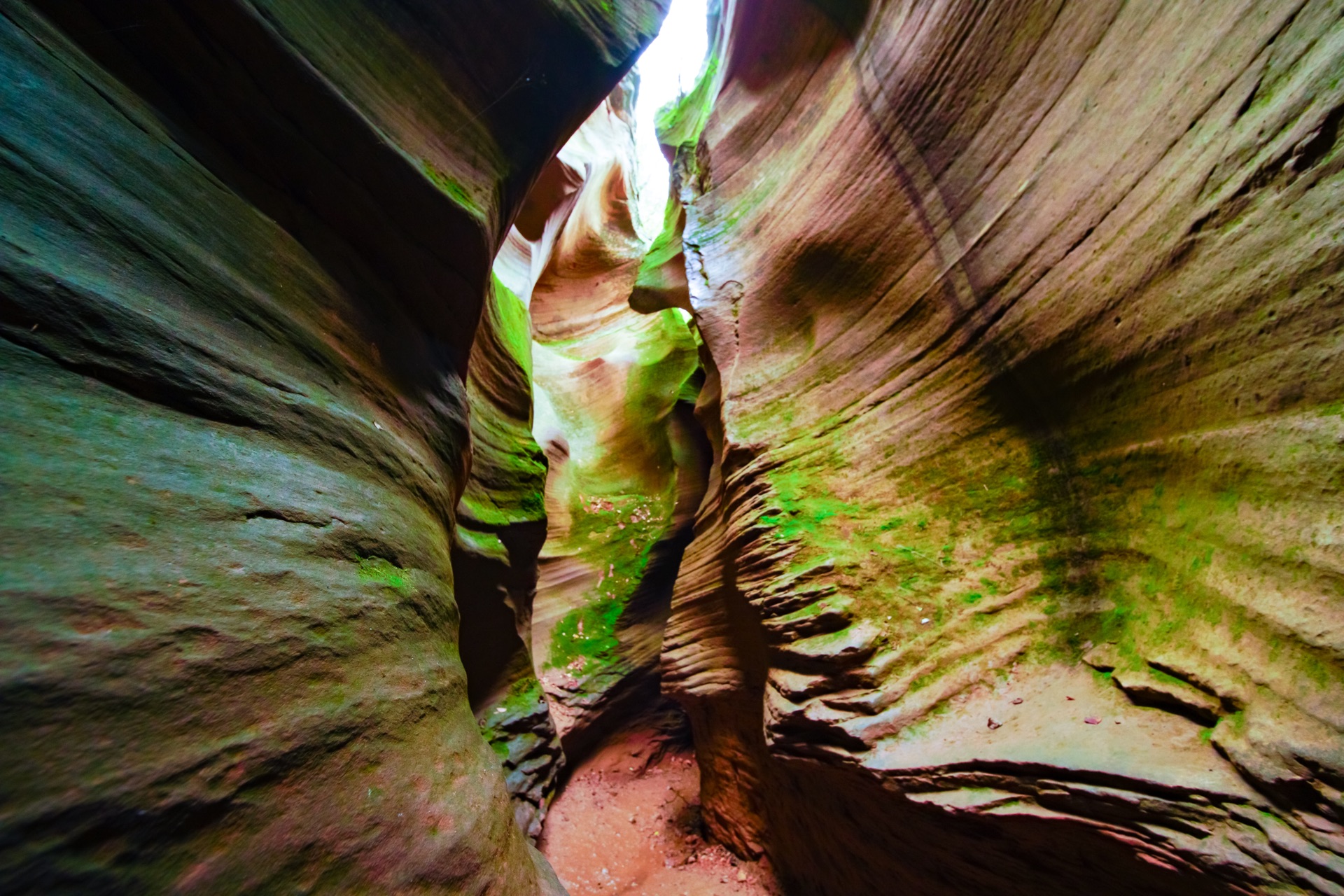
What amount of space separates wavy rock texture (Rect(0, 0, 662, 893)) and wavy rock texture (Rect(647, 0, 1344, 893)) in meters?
2.33

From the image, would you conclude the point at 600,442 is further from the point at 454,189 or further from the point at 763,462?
the point at 454,189

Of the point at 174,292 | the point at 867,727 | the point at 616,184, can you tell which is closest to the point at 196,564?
the point at 174,292

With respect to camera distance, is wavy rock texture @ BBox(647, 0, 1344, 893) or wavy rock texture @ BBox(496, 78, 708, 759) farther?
wavy rock texture @ BBox(496, 78, 708, 759)

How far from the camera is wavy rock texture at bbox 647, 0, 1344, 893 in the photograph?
2170 millimetres

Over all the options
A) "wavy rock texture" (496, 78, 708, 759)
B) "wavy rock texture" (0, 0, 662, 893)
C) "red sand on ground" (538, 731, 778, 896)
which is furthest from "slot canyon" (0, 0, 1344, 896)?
"wavy rock texture" (496, 78, 708, 759)

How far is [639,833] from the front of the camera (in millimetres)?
6609

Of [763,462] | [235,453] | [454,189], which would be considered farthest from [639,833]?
[454,189]

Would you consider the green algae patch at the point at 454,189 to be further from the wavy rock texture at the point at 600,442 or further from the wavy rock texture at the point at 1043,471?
the wavy rock texture at the point at 600,442

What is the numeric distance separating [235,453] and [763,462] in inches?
153

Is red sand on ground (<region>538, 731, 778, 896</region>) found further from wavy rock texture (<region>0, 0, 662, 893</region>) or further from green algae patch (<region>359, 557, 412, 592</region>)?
green algae patch (<region>359, 557, 412, 592</region>)

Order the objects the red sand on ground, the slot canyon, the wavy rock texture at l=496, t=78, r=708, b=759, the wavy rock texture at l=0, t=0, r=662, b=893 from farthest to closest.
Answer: the wavy rock texture at l=496, t=78, r=708, b=759, the red sand on ground, the slot canyon, the wavy rock texture at l=0, t=0, r=662, b=893

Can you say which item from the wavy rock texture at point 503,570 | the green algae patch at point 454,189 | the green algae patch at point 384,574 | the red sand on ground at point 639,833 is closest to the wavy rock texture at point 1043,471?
the red sand on ground at point 639,833

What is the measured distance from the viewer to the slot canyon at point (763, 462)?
1568 mm

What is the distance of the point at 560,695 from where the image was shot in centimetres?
773
